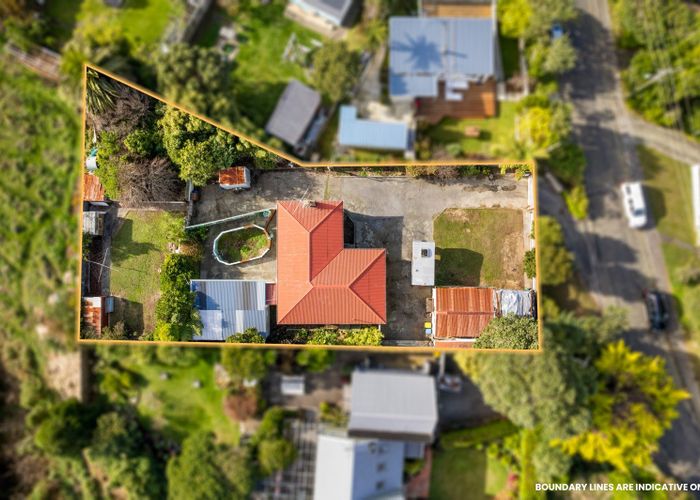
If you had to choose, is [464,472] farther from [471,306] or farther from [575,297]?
[471,306]

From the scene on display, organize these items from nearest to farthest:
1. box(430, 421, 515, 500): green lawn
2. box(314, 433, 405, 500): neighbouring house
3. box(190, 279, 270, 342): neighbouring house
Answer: box(190, 279, 270, 342): neighbouring house
box(314, 433, 405, 500): neighbouring house
box(430, 421, 515, 500): green lawn

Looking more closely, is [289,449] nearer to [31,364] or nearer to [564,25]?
[31,364]

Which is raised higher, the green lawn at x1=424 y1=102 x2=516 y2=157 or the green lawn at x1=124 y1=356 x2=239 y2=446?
the green lawn at x1=424 y1=102 x2=516 y2=157

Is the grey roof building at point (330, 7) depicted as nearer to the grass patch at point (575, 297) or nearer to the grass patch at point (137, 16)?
the grass patch at point (137, 16)

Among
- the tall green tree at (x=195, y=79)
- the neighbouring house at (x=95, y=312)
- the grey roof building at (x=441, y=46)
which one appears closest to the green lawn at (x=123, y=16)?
the tall green tree at (x=195, y=79)

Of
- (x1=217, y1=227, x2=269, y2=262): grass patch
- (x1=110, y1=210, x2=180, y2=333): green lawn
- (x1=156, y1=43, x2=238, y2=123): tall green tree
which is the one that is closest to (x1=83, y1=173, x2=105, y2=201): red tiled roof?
(x1=110, y1=210, x2=180, y2=333): green lawn

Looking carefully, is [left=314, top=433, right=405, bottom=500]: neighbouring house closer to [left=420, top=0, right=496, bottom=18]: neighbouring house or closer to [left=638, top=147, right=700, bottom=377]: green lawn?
[left=638, top=147, right=700, bottom=377]: green lawn

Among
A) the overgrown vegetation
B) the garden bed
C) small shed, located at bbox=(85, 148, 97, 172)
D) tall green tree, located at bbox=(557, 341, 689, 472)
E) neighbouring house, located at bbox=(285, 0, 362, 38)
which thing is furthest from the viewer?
neighbouring house, located at bbox=(285, 0, 362, 38)

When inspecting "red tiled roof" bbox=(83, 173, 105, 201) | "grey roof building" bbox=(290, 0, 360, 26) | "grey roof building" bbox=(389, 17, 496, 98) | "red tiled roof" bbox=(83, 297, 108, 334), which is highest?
"grey roof building" bbox=(290, 0, 360, 26)
